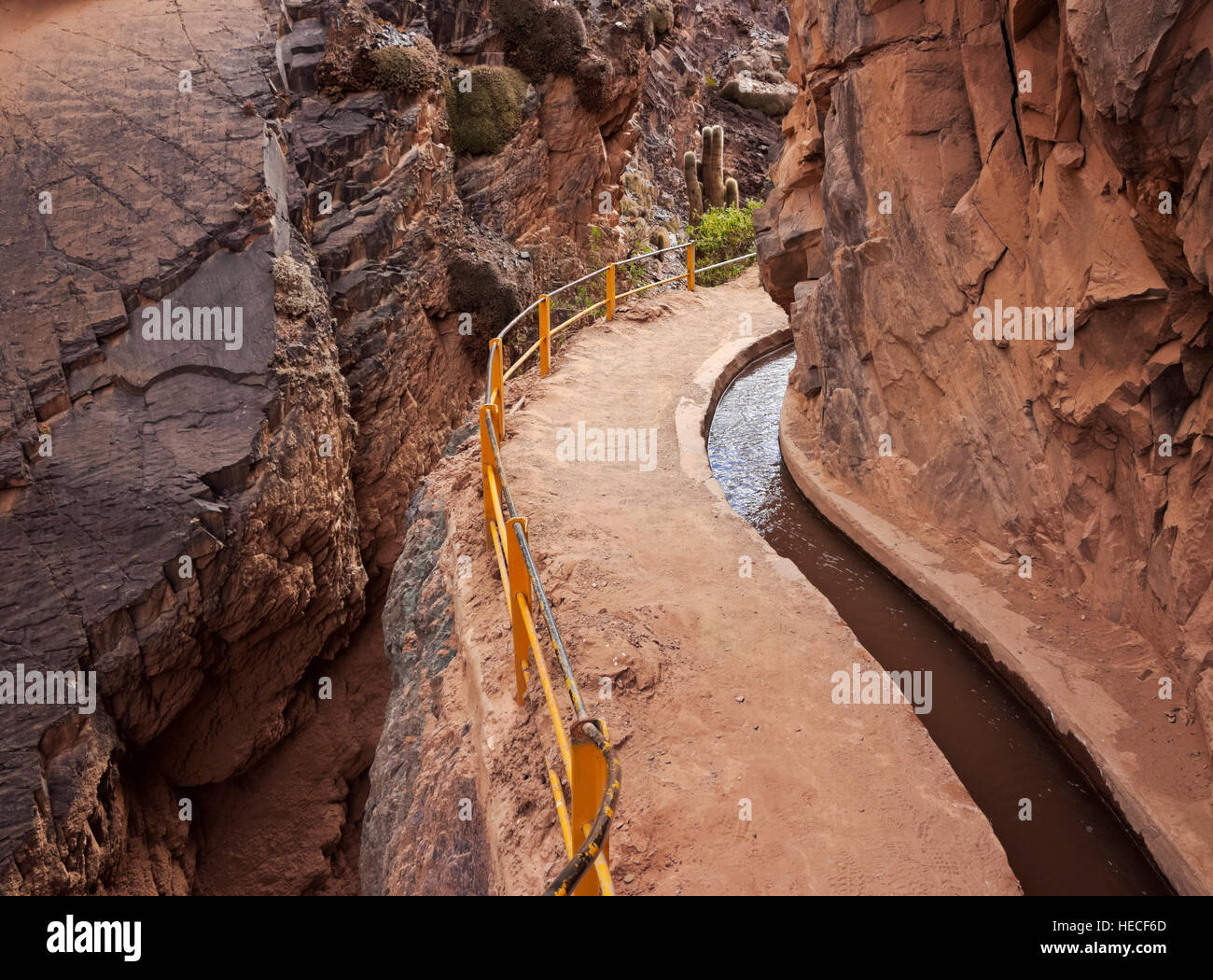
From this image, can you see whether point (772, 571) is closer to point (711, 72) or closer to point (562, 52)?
point (562, 52)

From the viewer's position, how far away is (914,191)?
22.8 feet

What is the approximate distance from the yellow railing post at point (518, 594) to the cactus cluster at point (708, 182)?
64.6ft

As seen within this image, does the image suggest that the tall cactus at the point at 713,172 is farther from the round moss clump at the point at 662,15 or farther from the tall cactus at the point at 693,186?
the round moss clump at the point at 662,15

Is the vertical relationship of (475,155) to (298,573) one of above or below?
above

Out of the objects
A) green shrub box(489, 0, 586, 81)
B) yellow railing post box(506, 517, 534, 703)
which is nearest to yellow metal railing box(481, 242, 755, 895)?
yellow railing post box(506, 517, 534, 703)

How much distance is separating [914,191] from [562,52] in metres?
13.6

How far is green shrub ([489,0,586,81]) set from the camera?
57.4ft

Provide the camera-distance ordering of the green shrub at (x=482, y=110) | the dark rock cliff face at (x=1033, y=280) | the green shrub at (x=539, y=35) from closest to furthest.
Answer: the dark rock cliff face at (x=1033, y=280), the green shrub at (x=482, y=110), the green shrub at (x=539, y=35)

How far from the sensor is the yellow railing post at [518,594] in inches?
186

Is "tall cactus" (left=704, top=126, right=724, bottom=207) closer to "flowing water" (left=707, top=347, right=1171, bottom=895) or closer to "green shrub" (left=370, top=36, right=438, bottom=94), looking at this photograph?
"green shrub" (left=370, top=36, right=438, bottom=94)

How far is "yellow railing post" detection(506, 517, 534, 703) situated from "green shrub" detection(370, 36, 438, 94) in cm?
1332


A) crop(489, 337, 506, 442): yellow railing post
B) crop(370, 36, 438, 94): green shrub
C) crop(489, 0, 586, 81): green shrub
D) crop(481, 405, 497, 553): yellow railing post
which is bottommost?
crop(481, 405, 497, 553): yellow railing post

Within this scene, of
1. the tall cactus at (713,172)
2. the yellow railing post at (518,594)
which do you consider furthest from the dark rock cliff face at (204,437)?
the tall cactus at (713,172)

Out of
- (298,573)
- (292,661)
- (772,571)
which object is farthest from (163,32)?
(772,571)
